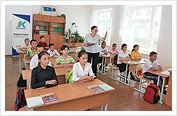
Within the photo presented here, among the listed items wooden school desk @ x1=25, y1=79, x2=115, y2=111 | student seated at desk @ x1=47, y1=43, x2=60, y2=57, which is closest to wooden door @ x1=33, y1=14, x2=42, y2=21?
student seated at desk @ x1=47, y1=43, x2=60, y2=57

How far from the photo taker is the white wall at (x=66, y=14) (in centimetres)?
739

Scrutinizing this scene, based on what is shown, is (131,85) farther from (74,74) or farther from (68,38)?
(68,38)

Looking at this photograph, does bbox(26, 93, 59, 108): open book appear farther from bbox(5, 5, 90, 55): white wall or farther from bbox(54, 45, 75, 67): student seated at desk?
bbox(5, 5, 90, 55): white wall

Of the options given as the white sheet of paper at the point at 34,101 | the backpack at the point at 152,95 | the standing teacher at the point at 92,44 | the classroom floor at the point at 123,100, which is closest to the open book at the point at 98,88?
the white sheet of paper at the point at 34,101

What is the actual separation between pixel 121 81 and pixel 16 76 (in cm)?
313

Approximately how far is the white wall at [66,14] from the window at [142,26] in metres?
3.31

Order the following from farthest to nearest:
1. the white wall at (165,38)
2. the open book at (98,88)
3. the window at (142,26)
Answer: the window at (142,26) < the white wall at (165,38) < the open book at (98,88)

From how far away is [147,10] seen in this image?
234 inches

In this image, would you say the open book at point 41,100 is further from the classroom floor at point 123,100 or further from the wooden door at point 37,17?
the wooden door at point 37,17

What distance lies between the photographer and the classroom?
1.99 meters

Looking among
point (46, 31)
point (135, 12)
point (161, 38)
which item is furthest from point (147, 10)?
point (46, 31)

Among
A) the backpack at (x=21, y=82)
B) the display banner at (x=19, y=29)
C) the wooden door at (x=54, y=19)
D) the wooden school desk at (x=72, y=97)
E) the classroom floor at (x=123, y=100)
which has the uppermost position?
the wooden door at (x=54, y=19)

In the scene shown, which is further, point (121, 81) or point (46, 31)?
point (46, 31)

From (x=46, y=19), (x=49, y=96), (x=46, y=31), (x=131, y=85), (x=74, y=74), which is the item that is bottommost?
(x=131, y=85)
